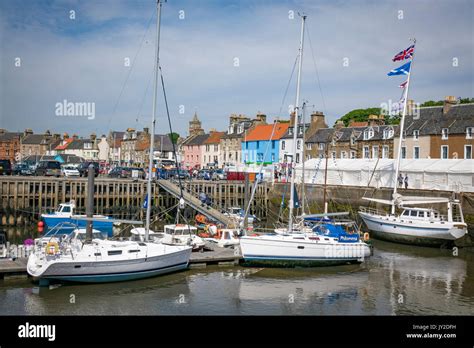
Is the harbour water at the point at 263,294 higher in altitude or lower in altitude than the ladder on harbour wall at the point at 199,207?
lower

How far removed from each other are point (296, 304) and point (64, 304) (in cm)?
886

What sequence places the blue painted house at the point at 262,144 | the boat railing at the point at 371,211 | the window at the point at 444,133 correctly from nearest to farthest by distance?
1. the boat railing at the point at 371,211
2. the window at the point at 444,133
3. the blue painted house at the point at 262,144

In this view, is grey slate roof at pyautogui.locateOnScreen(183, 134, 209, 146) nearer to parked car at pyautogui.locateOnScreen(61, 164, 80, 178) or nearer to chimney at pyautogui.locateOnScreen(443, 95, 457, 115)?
parked car at pyautogui.locateOnScreen(61, 164, 80, 178)

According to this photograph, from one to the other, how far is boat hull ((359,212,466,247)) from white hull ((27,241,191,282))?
17681 millimetres

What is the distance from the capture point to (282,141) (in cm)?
7150

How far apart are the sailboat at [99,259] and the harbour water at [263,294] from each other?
1.34 ft

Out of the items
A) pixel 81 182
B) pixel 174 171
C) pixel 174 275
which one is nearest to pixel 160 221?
pixel 81 182

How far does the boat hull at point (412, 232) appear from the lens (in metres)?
33.4

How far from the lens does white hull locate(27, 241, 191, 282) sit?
835 inches

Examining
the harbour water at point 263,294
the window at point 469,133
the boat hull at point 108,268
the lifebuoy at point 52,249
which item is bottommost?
the harbour water at point 263,294

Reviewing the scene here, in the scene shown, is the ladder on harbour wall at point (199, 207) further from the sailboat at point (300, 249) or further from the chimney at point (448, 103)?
the chimney at point (448, 103)

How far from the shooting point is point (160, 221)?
46594 mm

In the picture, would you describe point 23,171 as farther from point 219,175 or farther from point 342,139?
point 342,139

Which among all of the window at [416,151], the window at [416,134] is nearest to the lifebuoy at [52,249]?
the window at [416,151]
